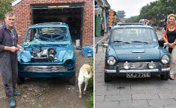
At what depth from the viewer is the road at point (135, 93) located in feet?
13.6

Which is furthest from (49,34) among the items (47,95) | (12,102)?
(12,102)

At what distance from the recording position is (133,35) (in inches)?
239

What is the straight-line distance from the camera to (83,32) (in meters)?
11.8

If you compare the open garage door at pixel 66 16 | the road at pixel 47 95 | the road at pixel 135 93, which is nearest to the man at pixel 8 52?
the road at pixel 47 95

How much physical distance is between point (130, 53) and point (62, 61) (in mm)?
1739

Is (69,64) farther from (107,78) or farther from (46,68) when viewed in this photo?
(107,78)

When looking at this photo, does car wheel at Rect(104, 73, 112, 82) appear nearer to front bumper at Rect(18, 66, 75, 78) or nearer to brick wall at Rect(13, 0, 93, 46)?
front bumper at Rect(18, 66, 75, 78)

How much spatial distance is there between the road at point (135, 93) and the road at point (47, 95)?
1.62 ft

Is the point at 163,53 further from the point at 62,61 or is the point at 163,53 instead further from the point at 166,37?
the point at 62,61

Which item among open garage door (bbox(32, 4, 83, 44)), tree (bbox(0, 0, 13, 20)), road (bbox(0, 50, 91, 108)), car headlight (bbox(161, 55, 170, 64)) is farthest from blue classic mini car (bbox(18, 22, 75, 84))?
tree (bbox(0, 0, 13, 20))

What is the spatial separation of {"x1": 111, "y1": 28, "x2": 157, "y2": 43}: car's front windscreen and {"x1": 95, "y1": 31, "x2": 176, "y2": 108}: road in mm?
1140

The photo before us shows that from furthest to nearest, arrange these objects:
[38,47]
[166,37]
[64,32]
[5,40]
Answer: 1. [64,32]
2. [38,47]
3. [166,37]
4. [5,40]

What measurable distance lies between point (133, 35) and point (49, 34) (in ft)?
10.2

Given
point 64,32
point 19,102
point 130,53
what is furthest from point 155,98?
point 64,32
